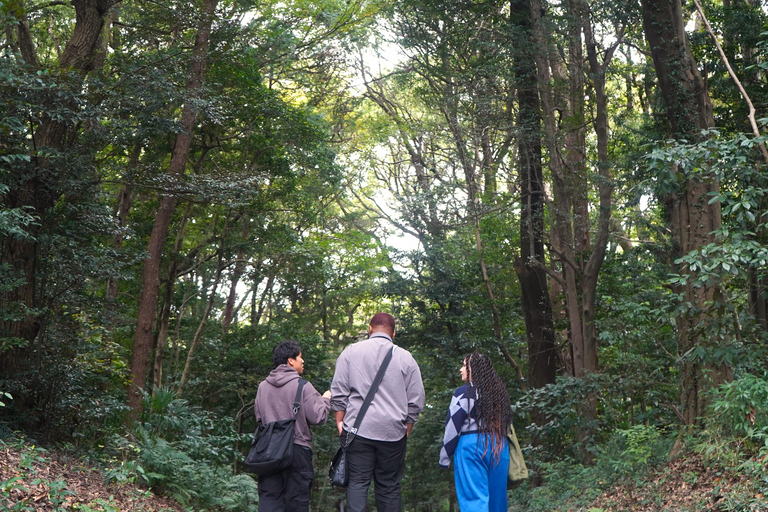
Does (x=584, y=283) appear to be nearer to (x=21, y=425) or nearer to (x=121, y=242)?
(x=21, y=425)

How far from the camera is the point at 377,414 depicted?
16.3ft

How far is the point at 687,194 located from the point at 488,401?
505 centimetres

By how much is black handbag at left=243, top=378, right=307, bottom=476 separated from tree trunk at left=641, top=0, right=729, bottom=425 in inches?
184

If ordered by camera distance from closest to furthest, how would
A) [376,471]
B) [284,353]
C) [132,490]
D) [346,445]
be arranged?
[346,445] → [376,471] → [284,353] → [132,490]

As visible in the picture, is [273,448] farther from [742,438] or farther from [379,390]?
[742,438]

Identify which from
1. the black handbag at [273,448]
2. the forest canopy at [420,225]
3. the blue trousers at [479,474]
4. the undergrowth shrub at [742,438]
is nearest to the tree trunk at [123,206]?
the forest canopy at [420,225]

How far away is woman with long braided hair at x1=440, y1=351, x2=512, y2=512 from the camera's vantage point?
516 centimetres

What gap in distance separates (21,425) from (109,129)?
4064 mm

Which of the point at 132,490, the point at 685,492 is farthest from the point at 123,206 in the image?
the point at 685,492

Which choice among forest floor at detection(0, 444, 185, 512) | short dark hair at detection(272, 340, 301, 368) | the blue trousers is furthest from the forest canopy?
short dark hair at detection(272, 340, 301, 368)

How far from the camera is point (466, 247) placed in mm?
18562

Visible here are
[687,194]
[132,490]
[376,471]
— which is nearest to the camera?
[376,471]

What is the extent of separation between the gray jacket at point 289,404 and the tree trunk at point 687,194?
4.40 meters

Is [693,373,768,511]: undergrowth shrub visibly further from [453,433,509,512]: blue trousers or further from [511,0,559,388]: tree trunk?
[511,0,559,388]: tree trunk
